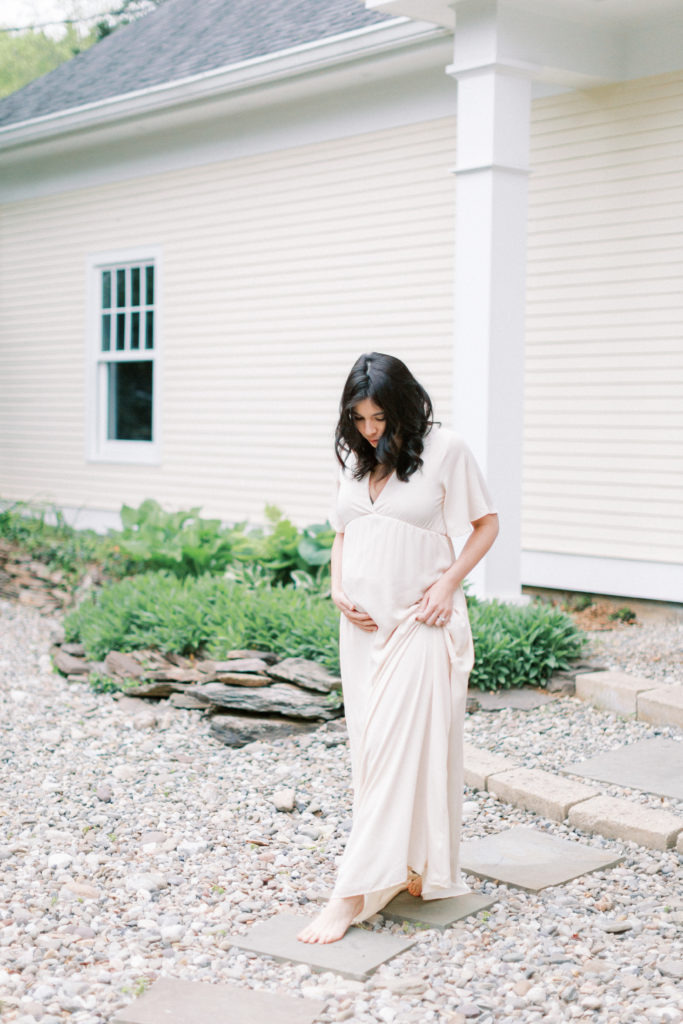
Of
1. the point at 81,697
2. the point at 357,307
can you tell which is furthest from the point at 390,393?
the point at 357,307

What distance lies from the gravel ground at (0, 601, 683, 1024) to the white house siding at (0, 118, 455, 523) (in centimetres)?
400

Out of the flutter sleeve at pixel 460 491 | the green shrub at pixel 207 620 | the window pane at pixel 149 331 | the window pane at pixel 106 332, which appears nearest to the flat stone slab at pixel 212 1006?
the flutter sleeve at pixel 460 491

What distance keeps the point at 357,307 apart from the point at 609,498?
269cm

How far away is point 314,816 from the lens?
4.02 metres

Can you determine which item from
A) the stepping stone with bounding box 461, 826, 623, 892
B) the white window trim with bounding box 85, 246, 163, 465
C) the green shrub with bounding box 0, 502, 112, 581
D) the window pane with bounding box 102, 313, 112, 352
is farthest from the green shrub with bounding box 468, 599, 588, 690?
the window pane with bounding box 102, 313, 112, 352

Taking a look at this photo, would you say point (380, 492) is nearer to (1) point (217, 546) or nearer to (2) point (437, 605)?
(2) point (437, 605)

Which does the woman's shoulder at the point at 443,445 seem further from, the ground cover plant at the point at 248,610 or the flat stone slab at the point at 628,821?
the ground cover plant at the point at 248,610

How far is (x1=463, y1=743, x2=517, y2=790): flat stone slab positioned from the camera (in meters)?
4.24

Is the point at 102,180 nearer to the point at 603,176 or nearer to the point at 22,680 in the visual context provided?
the point at 603,176

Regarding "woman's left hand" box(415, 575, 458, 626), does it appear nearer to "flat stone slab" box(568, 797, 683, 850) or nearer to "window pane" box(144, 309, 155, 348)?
"flat stone slab" box(568, 797, 683, 850)

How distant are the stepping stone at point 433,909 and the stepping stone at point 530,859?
0.59 feet

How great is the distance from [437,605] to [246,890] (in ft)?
3.58

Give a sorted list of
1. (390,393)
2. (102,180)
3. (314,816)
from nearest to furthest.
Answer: (390,393) < (314,816) < (102,180)

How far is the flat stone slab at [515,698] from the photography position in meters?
5.23
